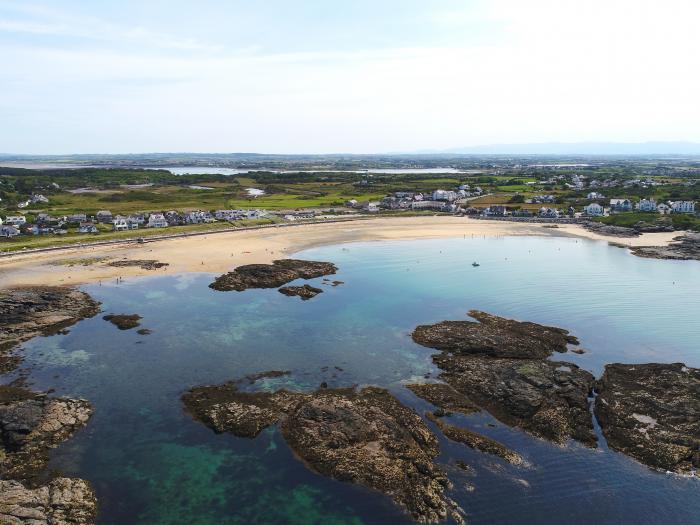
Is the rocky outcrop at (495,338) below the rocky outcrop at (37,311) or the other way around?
below

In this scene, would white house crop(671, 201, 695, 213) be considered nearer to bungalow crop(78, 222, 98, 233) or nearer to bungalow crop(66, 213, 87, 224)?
bungalow crop(78, 222, 98, 233)

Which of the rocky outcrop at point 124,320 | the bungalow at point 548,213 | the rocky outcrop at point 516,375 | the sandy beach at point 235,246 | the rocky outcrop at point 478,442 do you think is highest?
the bungalow at point 548,213

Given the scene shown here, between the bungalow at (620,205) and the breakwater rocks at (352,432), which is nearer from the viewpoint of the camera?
the breakwater rocks at (352,432)

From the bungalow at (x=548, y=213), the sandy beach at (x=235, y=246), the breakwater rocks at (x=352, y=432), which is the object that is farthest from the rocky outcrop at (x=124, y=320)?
the bungalow at (x=548, y=213)

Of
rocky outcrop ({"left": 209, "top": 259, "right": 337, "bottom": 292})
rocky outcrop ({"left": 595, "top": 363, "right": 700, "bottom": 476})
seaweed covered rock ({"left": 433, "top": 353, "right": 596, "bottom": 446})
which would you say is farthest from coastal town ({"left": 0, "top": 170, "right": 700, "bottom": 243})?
rocky outcrop ({"left": 595, "top": 363, "right": 700, "bottom": 476})

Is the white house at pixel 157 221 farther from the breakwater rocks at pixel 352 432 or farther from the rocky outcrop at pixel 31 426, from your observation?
the breakwater rocks at pixel 352 432

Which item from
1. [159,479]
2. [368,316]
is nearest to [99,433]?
[159,479]
